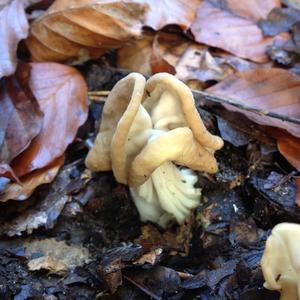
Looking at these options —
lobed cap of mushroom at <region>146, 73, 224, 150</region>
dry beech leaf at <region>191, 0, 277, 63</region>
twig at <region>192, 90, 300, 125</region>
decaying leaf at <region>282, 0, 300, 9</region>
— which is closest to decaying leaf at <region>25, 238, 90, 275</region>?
lobed cap of mushroom at <region>146, 73, 224, 150</region>

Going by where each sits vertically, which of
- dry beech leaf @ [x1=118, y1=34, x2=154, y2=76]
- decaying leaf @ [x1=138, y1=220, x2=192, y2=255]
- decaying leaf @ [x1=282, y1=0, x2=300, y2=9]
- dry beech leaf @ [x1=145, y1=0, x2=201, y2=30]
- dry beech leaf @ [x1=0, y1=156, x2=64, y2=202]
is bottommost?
decaying leaf @ [x1=138, y1=220, x2=192, y2=255]

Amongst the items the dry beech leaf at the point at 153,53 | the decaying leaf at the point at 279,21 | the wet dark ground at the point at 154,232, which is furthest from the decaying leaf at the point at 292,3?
the wet dark ground at the point at 154,232

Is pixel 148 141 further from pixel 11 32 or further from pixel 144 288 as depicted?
pixel 11 32

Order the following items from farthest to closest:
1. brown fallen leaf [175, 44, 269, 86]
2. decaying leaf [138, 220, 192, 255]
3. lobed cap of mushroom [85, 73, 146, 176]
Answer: brown fallen leaf [175, 44, 269, 86], decaying leaf [138, 220, 192, 255], lobed cap of mushroom [85, 73, 146, 176]

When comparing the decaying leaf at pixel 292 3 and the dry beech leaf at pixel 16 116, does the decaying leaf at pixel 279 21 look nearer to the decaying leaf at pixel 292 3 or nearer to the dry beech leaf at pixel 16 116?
the decaying leaf at pixel 292 3

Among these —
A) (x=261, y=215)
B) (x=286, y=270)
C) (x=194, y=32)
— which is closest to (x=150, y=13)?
(x=194, y=32)

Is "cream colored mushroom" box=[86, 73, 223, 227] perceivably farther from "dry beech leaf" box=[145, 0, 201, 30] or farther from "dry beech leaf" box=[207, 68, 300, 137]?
"dry beech leaf" box=[145, 0, 201, 30]

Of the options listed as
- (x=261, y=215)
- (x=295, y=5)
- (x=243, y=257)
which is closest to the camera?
(x=243, y=257)

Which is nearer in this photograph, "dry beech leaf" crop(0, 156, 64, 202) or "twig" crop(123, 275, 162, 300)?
"twig" crop(123, 275, 162, 300)

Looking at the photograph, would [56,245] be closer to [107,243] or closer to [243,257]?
[107,243]
